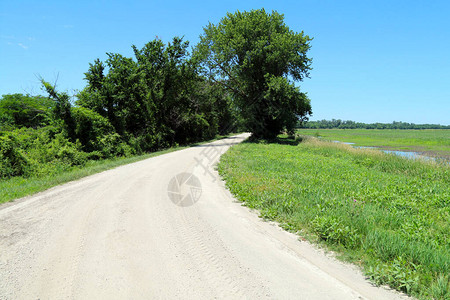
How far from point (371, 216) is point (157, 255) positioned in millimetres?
4865

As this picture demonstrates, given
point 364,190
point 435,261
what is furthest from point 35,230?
point 364,190

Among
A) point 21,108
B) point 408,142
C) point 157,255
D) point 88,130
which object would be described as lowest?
point 408,142

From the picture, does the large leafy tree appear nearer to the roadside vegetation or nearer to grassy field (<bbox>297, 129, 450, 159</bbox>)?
the roadside vegetation

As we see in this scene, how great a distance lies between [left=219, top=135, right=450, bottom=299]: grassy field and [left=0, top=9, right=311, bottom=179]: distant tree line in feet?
53.6

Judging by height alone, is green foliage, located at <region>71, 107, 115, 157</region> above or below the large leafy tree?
below

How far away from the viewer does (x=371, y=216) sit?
585cm

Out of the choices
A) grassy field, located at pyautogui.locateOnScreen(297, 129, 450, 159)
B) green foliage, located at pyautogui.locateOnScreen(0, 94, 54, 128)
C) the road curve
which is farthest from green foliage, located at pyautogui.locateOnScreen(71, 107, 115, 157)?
grassy field, located at pyautogui.locateOnScreen(297, 129, 450, 159)

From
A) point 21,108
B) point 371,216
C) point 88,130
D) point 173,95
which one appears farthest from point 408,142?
point 21,108

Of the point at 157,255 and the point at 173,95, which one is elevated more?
the point at 173,95

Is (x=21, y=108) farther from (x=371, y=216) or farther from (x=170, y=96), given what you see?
(x=371, y=216)

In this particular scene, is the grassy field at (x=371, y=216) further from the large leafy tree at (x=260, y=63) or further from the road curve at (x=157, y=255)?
the large leafy tree at (x=260, y=63)

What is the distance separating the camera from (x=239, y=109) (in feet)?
116

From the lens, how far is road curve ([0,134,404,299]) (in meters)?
3.55

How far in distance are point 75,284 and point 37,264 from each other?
113cm
